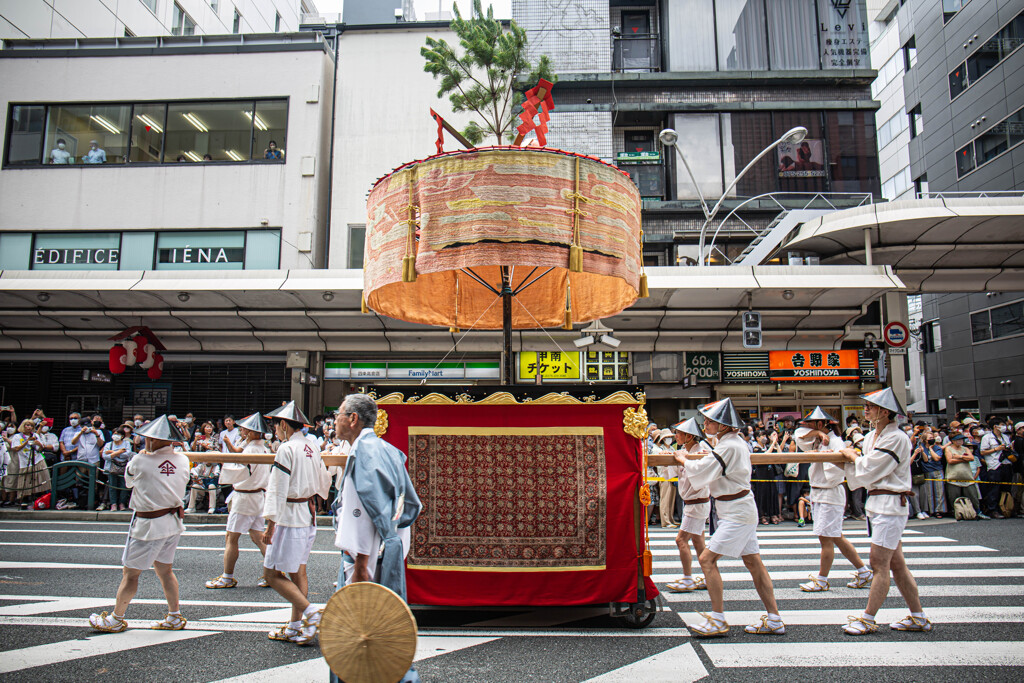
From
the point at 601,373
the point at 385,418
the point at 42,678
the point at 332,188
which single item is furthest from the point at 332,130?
the point at 42,678

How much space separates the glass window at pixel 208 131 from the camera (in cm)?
2083

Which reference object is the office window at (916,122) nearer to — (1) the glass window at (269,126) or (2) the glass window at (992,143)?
(2) the glass window at (992,143)

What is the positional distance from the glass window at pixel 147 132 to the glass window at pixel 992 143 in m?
34.0

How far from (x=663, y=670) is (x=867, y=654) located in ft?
5.84

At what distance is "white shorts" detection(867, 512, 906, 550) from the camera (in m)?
5.66

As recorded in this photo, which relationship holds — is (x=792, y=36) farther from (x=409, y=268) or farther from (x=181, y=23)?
(x=181, y=23)

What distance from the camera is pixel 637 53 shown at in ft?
81.7

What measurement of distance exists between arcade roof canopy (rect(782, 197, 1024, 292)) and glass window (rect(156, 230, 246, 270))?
16.4 meters

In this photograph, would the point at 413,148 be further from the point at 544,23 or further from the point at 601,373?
the point at 601,373

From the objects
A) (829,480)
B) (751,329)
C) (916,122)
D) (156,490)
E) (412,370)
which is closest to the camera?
(156,490)

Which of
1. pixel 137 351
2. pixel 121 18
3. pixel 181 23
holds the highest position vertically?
pixel 181 23

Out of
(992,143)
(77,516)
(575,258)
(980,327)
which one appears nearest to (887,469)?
(575,258)

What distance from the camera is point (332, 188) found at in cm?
2078

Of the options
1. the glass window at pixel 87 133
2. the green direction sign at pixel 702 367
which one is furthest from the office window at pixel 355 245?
the green direction sign at pixel 702 367
